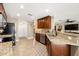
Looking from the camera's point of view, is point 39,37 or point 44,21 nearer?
point 44,21

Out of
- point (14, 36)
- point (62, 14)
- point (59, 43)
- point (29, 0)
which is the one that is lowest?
point (59, 43)

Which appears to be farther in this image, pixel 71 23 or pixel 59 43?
pixel 59 43

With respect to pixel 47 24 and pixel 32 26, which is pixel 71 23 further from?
pixel 32 26

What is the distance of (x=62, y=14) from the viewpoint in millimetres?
1903

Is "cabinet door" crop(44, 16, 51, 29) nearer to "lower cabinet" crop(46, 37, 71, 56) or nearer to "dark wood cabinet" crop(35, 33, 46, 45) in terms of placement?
"dark wood cabinet" crop(35, 33, 46, 45)

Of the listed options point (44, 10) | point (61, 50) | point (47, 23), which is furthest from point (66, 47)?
point (44, 10)

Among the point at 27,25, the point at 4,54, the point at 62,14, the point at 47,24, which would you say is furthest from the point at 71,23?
the point at 4,54

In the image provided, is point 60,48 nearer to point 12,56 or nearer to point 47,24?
point 47,24

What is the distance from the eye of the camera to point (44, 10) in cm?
193

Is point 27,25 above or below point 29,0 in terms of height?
below

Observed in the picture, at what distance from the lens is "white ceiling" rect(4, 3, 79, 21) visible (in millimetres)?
1873

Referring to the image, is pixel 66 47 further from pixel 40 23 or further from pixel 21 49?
pixel 21 49

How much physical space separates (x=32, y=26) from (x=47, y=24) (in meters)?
0.30

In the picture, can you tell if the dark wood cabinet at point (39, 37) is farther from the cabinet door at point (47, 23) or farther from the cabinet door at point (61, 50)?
the cabinet door at point (61, 50)
